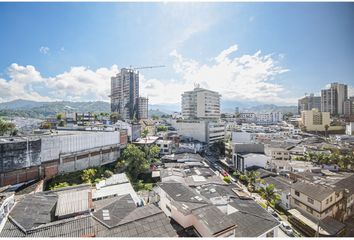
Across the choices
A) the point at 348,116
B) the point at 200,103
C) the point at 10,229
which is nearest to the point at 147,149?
the point at 10,229

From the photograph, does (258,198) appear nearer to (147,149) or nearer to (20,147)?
(147,149)

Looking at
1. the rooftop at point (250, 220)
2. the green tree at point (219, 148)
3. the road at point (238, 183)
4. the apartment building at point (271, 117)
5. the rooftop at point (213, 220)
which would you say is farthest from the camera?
the apartment building at point (271, 117)

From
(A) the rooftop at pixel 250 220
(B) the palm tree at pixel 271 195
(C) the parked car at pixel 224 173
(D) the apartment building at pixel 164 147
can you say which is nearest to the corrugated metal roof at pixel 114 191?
(A) the rooftop at pixel 250 220

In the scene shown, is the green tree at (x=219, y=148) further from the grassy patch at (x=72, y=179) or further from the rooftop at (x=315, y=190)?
the grassy patch at (x=72, y=179)

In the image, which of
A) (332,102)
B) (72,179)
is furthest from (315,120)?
(72,179)

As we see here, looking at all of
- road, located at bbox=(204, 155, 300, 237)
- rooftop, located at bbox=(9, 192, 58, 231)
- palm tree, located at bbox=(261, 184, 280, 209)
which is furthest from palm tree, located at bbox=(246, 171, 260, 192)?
rooftop, located at bbox=(9, 192, 58, 231)

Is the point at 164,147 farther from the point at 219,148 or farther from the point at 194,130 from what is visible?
the point at 194,130
